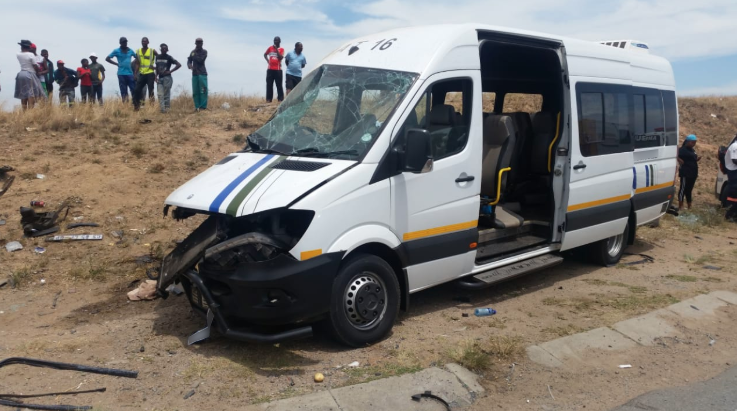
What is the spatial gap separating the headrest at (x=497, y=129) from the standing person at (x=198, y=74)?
9.09m

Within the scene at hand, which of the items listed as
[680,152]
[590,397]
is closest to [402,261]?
[590,397]

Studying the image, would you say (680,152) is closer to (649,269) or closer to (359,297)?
(649,269)

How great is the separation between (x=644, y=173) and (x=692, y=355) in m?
3.52

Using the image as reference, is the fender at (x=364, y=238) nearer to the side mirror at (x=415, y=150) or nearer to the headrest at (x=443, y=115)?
the side mirror at (x=415, y=150)

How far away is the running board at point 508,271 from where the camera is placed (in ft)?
20.8

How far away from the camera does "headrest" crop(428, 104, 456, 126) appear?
19.3 ft

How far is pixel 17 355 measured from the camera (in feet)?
16.8

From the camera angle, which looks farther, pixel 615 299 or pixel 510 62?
pixel 510 62

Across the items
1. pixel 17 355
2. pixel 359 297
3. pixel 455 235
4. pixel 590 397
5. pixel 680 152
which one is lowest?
pixel 590 397

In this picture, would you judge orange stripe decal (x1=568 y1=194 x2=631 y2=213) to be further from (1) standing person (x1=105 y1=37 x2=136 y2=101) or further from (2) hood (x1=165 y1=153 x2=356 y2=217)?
(1) standing person (x1=105 y1=37 x2=136 y2=101)

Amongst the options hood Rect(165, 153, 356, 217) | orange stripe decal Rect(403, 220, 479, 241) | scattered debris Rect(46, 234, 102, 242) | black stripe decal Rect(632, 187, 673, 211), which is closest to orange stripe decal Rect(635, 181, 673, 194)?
black stripe decal Rect(632, 187, 673, 211)

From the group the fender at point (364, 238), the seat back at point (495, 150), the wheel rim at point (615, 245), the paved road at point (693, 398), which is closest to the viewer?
the paved road at point (693, 398)

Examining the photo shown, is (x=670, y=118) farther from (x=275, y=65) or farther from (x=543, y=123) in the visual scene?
(x=275, y=65)

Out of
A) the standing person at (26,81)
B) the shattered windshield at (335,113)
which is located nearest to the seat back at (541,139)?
the shattered windshield at (335,113)
